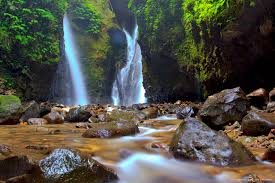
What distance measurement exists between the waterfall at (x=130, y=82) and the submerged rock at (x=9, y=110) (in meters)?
11.4

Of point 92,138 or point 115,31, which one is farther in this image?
point 115,31

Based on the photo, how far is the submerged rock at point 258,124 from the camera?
18.6 feet

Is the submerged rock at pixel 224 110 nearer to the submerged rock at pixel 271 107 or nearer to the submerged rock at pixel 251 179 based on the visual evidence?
the submerged rock at pixel 271 107

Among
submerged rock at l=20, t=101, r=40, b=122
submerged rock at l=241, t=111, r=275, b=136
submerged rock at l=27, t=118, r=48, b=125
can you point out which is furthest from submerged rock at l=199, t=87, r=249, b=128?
submerged rock at l=20, t=101, r=40, b=122

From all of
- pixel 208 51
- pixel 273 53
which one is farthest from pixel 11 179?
pixel 208 51

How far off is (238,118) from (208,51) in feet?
20.1

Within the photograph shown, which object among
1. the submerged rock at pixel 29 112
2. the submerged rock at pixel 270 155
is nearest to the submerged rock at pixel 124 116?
the submerged rock at pixel 29 112

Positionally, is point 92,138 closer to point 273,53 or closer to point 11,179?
point 11,179

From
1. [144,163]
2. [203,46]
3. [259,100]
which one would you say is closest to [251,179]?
[144,163]

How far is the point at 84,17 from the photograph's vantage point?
25.5 m

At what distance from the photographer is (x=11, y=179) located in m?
3.25

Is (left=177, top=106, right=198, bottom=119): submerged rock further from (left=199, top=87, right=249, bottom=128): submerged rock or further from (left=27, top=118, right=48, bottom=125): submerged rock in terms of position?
(left=27, top=118, right=48, bottom=125): submerged rock

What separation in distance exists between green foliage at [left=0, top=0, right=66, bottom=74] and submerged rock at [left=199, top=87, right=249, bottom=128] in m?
11.5

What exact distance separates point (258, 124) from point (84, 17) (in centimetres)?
2159
